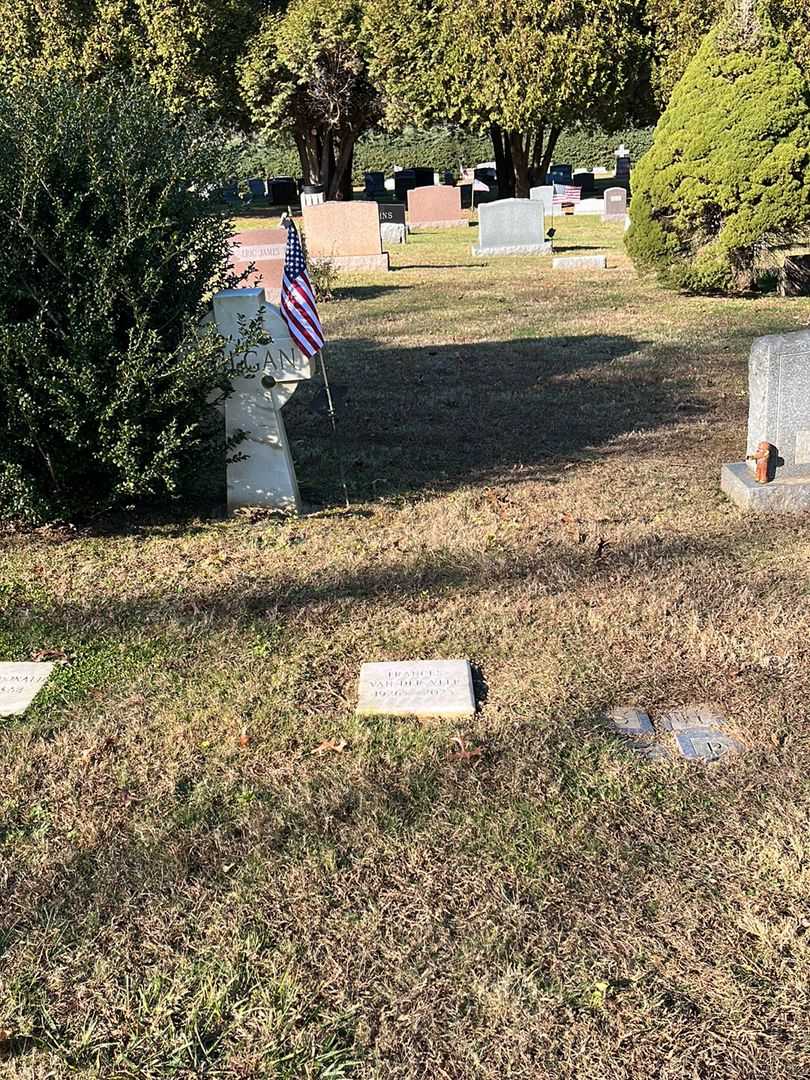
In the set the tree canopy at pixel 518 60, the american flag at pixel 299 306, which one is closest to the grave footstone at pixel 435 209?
the tree canopy at pixel 518 60

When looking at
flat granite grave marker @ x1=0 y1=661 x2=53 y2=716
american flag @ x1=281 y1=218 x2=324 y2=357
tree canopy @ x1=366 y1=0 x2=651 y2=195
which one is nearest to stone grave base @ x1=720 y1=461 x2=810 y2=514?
american flag @ x1=281 y1=218 x2=324 y2=357

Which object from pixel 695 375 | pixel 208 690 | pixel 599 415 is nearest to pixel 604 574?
pixel 208 690

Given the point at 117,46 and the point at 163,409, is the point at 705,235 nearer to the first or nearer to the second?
the point at 163,409

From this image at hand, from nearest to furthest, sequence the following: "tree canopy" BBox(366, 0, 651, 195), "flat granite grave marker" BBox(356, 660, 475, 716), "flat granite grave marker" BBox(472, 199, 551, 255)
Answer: "flat granite grave marker" BBox(356, 660, 475, 716), "flat granite grave marker" BBox(472, 199, 551, 255), "tree canopy" BBox(366, 0, 651, 195)

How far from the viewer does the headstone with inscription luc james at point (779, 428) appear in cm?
509

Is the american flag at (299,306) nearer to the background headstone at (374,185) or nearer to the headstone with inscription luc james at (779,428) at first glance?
the headstone with inscription luc james at (779,428)

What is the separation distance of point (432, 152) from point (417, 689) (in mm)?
50605

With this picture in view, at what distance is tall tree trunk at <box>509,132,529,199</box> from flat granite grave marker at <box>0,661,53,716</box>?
91.0ft

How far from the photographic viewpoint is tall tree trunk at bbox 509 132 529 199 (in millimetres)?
28750

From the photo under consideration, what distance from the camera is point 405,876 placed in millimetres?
2584

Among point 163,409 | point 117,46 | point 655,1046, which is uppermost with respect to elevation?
point 117,46

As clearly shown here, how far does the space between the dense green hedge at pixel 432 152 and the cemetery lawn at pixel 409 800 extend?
4705cm

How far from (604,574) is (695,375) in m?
4.66

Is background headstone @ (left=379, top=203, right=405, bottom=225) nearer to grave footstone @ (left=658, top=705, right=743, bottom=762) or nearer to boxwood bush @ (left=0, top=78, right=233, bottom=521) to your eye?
boxwood bush @ (left=0, top=78, right=233, bottom=521)
